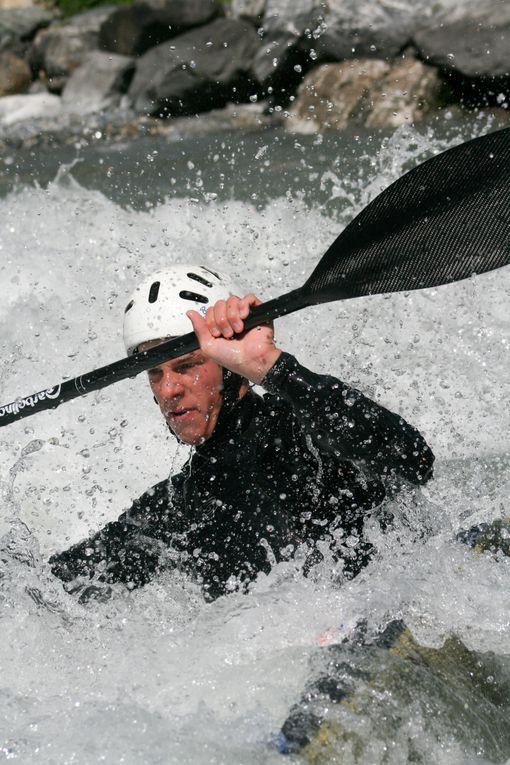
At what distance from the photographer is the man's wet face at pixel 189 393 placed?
3.31m

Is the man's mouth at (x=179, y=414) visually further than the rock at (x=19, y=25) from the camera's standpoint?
No

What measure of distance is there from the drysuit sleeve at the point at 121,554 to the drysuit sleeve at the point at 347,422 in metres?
0.73

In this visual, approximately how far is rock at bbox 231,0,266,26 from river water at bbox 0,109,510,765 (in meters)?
2.68

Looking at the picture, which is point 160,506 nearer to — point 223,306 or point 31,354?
point 223,306

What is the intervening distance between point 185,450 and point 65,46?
1053 cm

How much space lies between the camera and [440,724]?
276 centimetres

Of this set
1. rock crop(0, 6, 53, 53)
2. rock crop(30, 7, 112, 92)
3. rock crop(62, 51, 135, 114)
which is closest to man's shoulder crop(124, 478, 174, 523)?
rock crop(62, 51, 135, 114)

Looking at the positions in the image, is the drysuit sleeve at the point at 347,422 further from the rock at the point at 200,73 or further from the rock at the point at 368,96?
the rock at the point at 200,73

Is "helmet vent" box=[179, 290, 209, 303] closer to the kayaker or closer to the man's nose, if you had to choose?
the kayaker

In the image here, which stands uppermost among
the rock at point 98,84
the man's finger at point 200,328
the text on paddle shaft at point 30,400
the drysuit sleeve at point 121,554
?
the man's finger at point 200,328

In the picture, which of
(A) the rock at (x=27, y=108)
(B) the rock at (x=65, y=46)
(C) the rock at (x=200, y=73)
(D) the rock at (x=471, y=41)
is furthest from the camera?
(B) the rock at (x=65, y=46)

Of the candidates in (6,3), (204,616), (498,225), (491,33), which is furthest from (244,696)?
(6,3)

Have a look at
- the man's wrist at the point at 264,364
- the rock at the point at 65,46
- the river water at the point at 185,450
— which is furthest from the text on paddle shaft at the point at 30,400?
the rock at the point at 65,46

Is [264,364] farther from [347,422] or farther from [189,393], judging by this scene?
[189,393]
